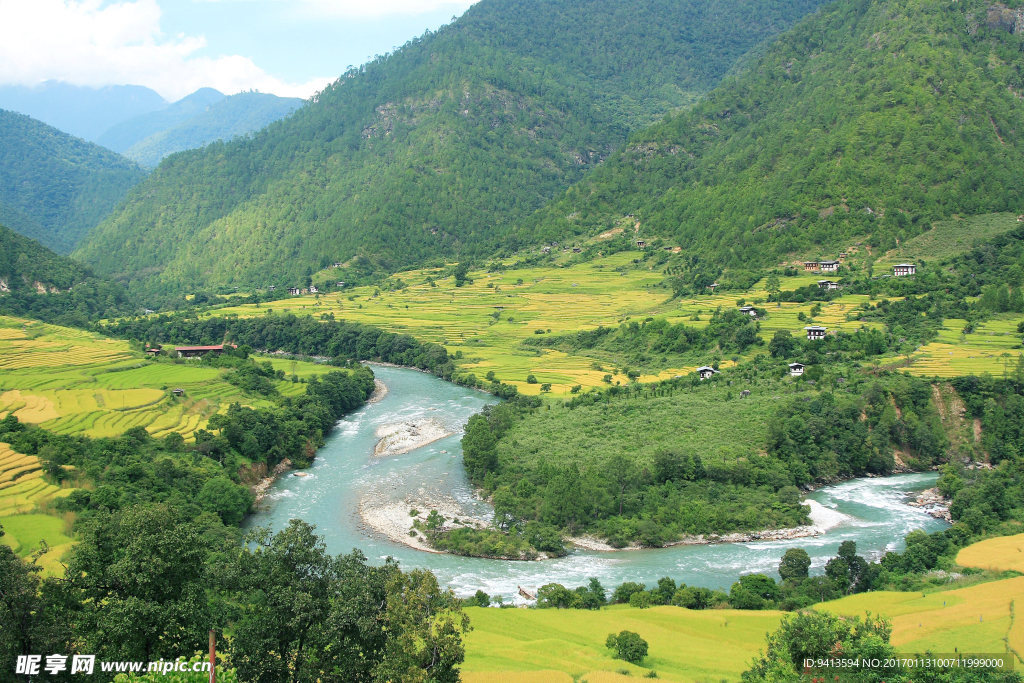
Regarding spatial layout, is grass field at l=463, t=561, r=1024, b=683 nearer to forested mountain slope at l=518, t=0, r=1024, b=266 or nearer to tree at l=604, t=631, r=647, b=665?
tree at l=604, t=631, r=647, b=665

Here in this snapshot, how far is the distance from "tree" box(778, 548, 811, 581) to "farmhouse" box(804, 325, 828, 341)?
111 ft

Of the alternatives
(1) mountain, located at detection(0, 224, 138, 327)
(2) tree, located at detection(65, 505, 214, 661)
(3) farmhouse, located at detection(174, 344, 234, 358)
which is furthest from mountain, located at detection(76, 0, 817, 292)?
(2) tree, located at detection(65, 505, 214, 661)

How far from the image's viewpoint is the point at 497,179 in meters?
171

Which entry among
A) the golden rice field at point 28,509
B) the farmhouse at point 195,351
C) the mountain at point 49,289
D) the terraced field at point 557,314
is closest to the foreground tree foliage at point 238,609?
the golden rice field at point 28,509

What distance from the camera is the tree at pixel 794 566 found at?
113ft

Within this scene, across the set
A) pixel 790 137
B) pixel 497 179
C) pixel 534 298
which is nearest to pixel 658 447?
pixel 534 298

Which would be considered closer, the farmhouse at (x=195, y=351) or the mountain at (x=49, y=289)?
the farmhouse at (x=195, y=351)

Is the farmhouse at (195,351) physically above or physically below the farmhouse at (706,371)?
below

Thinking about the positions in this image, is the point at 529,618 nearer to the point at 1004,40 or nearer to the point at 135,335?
the point at 135,335

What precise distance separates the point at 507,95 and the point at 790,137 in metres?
88.0

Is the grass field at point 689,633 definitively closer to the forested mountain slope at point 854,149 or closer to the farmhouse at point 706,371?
the farmhouse at point 706,371

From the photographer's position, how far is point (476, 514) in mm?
45031

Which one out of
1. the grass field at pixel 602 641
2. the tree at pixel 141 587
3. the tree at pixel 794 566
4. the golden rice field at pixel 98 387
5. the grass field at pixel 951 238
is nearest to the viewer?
the tree at pixel 141 587

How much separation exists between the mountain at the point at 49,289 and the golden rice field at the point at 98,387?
20193mm
